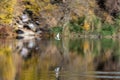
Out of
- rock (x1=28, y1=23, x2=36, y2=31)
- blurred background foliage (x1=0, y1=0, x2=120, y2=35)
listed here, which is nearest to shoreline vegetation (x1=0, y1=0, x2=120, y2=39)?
blurred background foliage (x1=0, y1=0, x2=120, y2=35)

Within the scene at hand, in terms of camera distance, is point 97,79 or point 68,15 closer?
point 97,79

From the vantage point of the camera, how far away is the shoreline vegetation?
6069 cm

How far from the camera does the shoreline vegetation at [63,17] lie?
6069 cm

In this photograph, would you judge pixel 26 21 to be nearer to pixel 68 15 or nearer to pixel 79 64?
pixel 68 15

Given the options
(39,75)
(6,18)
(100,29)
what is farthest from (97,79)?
(100,29)

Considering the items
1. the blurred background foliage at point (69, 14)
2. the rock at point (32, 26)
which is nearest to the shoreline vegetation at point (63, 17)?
the blurred background foliage at point (69, 14)

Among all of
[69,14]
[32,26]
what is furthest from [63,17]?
[32,26]

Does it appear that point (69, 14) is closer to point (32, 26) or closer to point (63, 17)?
point (63, 17)

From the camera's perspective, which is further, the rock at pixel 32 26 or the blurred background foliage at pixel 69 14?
the blurred background foliage at pixel 69 14

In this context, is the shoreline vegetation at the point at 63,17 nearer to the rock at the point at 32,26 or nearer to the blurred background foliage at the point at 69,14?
the blurred background foliage at the point at 69,14

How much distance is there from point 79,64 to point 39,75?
6.38m

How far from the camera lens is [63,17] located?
64.3 metres

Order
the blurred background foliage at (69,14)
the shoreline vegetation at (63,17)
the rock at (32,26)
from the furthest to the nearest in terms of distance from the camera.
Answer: the blurred background foliage at (69,14) → the rock at (32,26) → the shoreline vegetation at (63,17)

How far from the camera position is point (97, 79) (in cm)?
1914
